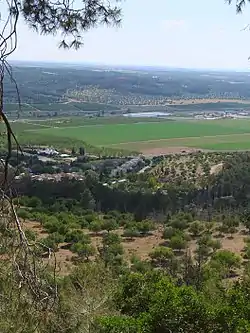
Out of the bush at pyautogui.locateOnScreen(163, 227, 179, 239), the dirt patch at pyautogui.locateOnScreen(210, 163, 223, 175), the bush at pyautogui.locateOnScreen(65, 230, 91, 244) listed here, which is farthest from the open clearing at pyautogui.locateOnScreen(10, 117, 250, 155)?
the bush at pyautogui.locateOnScreen(65, 230, 91, 244)

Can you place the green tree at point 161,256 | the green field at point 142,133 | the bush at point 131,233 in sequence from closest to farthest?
1. the green tree at point 161,256
2. the bush at point 131,233
3. the green field at point 142,133

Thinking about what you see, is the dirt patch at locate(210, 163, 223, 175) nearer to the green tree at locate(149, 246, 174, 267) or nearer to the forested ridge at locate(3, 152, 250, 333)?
the forested ridge at locate(3, 152, 250, 333)

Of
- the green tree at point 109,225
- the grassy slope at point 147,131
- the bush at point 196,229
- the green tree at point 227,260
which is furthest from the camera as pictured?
the grassy slope at point 147,131

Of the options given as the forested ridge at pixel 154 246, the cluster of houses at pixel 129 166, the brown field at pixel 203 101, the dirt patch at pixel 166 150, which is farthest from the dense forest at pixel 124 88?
the forested ridge at pixel 154 246

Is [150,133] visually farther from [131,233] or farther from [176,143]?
[131,233]

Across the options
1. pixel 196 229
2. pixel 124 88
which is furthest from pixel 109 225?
pixel 124 88

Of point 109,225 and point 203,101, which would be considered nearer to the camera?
point 109,225

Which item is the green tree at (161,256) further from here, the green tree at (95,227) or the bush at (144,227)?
the green tree at (95,227)
